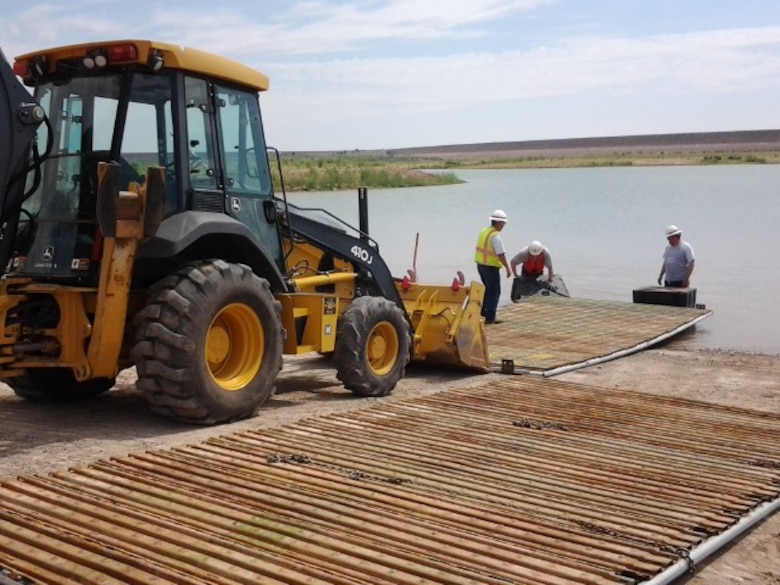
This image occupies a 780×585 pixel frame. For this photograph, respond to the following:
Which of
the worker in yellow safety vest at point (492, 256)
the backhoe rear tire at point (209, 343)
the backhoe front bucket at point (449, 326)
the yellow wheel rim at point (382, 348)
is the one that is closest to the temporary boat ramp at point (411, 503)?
the backhoe rear tire at point (209, 343)

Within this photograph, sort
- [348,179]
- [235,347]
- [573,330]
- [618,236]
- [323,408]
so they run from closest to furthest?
[235,347] < [323,408] < [573,330] < [618,236] < [348,179]

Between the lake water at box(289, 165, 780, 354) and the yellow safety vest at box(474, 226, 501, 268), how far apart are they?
2.69m

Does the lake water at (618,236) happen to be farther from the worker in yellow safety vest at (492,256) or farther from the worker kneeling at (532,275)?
the worker in yellow safety vest at (492,256)

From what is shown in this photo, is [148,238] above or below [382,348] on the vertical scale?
above

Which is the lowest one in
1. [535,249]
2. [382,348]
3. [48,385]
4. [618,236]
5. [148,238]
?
[48,385]

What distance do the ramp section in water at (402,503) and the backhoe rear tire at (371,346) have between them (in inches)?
30.7

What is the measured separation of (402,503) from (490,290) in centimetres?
827

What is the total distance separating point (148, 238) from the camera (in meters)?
6.72

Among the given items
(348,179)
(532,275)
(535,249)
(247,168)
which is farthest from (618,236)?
(247,168)

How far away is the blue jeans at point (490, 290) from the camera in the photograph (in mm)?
→ 13203

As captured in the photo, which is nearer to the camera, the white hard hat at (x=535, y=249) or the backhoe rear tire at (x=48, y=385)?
the backhoe rear tire at (x=48, y=385)

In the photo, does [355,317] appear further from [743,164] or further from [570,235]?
[743,164]

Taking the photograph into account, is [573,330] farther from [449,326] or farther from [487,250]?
[449,326]

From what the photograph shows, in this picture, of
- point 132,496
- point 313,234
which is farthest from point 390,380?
point 132,496
